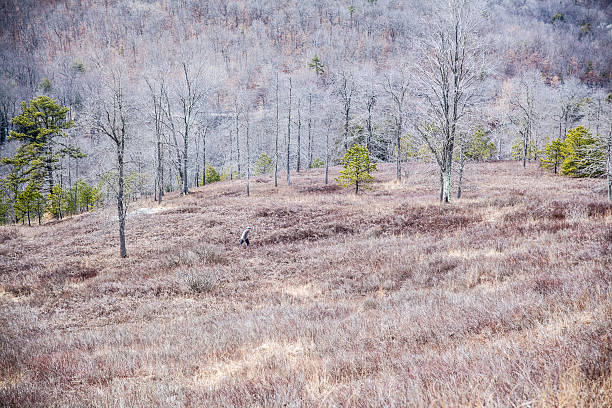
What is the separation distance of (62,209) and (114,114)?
32042 millimetres

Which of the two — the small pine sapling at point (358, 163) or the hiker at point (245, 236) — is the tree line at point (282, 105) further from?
the hiker at point (245, 236)

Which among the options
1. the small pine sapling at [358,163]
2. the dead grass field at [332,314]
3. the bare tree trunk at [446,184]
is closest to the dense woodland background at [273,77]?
the bare tree trunk at [446,184]

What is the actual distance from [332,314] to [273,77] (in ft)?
158

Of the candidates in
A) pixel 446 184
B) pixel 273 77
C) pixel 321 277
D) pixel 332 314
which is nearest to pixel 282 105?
pixel 273 77

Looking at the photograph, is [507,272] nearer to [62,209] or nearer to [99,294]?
[99,294]

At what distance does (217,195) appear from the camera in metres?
31.7

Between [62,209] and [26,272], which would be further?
[62,209]

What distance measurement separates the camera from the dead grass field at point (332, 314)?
112 inches

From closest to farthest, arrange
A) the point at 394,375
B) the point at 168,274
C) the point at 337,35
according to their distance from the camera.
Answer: the point at 394,375 < the point at 168,274 < the point at 337,35

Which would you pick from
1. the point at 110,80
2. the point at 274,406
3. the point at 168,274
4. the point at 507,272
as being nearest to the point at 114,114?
the point at 110,80

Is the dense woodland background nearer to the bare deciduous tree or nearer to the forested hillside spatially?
the bare deciduous tree

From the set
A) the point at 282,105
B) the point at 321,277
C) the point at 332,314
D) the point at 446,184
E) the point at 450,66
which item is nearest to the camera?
the point at 332,314

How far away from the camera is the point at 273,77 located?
48.6 metres

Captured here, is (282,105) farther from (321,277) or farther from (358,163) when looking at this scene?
(321,277)
